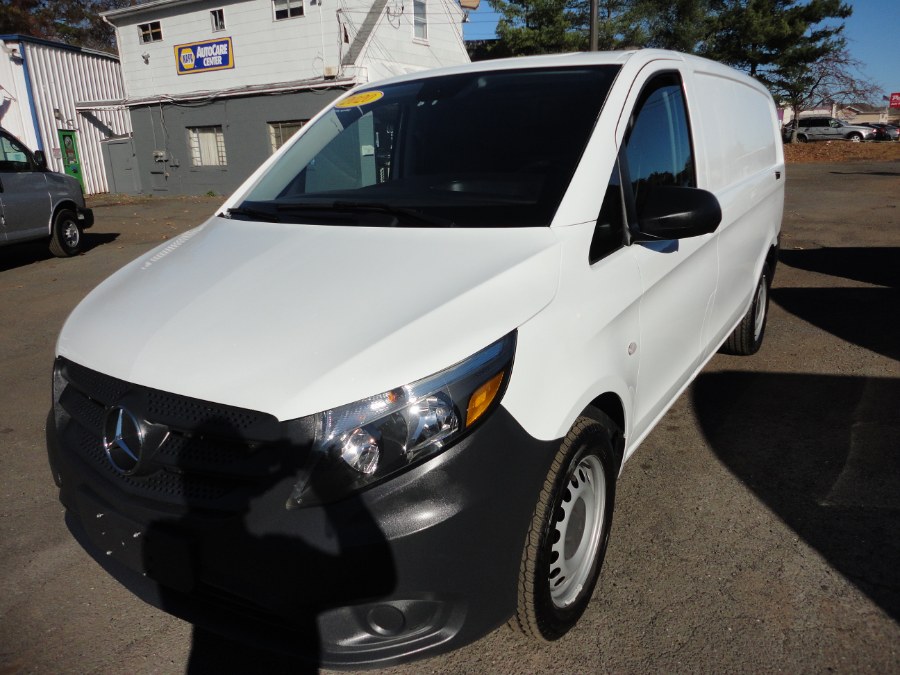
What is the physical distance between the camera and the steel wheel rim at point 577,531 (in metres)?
2.18

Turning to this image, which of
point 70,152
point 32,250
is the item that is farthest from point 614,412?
point 70,152

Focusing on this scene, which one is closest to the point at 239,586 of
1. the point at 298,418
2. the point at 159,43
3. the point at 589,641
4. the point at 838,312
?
the point at 298,418

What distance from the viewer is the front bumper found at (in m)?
1.70

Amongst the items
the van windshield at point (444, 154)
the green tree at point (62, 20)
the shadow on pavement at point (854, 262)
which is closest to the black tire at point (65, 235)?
the van windshield at point (444, 154)

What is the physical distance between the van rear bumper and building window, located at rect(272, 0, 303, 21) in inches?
790

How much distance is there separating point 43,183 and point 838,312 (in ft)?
33.5

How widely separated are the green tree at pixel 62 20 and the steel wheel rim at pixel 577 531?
146 ft

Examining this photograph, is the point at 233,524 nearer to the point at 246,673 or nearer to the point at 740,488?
the point at 246,673

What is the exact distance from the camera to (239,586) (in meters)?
1.79

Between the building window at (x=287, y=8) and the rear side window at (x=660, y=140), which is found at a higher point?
the building window at (x=287, y=8)

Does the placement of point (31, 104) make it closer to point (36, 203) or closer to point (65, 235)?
point (65, 235)

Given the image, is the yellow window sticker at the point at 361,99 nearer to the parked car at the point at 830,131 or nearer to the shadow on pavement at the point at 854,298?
the shadow on pavement at the point at 854,298

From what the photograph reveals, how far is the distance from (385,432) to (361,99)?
7.62 feet

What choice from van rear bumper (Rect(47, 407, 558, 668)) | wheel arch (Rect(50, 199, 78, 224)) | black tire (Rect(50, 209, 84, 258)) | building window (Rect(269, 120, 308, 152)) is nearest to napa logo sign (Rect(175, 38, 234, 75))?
building window (Rect(269, 120, 308, 152))
